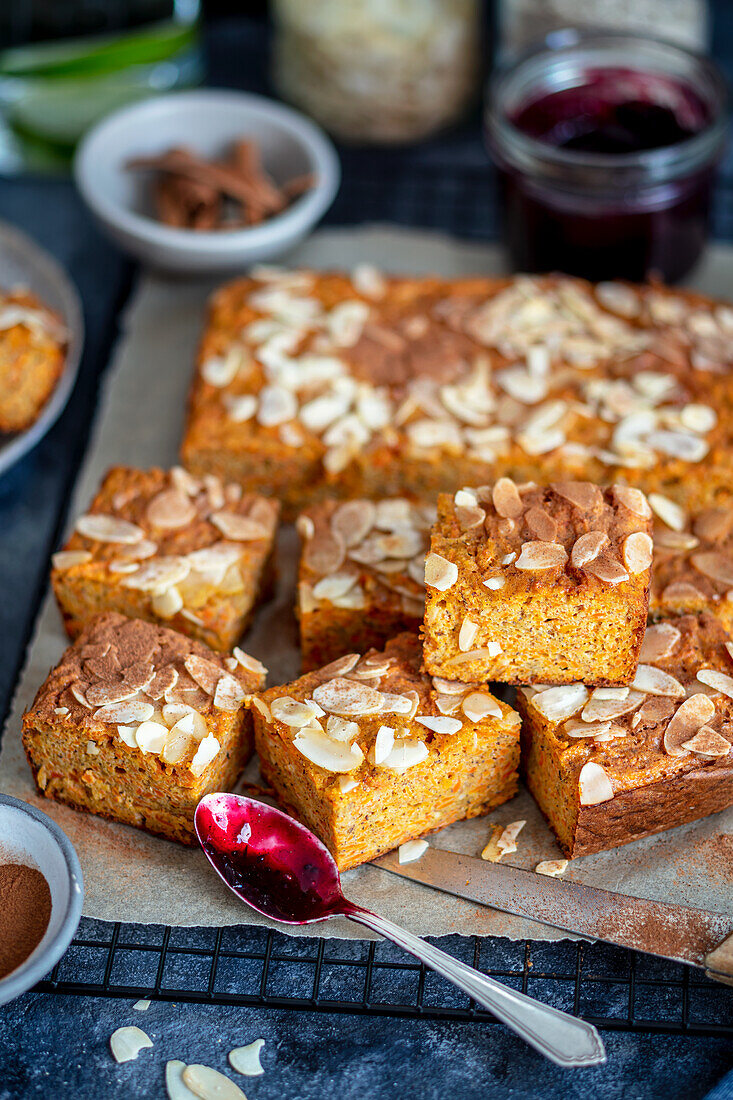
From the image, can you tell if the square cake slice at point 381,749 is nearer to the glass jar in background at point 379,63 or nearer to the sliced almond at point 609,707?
the sliced almond at point 609,707

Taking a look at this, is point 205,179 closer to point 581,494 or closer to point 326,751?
point 581,494

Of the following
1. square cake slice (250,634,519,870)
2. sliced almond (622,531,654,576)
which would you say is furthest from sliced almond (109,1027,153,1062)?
sliced almond (622,531,654,576)

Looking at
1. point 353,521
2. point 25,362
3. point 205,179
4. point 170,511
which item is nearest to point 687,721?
point 353,521

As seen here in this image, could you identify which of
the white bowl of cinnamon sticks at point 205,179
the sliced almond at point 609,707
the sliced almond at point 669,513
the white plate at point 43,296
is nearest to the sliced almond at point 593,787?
the sliced almond at point 609,707

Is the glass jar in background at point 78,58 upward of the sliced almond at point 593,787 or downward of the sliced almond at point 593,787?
upward

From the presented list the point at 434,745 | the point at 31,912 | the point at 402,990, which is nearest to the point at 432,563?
the point at 434,745

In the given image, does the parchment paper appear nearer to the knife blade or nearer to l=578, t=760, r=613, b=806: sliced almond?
the knife blade
